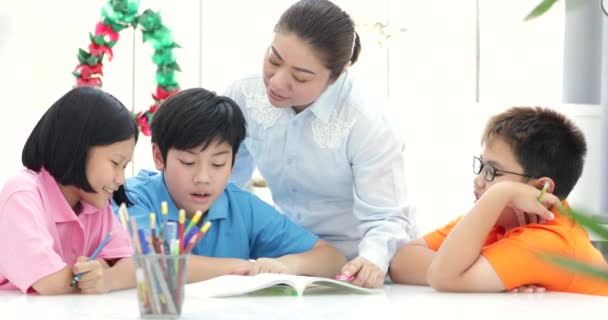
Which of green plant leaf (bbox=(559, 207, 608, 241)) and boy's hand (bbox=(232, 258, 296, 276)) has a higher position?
green plant leaf (bbox=(559, 207, 608, 241))

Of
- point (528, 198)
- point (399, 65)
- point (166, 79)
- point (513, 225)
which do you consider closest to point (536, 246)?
point (528, 198)

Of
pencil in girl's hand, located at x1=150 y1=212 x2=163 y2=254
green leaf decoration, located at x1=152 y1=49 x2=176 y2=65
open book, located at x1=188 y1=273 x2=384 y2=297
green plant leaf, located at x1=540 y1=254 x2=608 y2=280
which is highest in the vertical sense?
green plant leaf, located at x1=540 y1=254 x2=608 y2=280

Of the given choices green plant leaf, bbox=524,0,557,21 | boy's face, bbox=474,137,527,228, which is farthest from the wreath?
green plant leaf, bbox=524,0,557,21

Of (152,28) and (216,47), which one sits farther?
(216,47)

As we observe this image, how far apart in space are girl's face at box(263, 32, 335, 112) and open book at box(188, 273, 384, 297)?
42 cm

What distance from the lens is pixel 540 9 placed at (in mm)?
175

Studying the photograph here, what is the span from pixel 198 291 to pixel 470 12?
327 cm

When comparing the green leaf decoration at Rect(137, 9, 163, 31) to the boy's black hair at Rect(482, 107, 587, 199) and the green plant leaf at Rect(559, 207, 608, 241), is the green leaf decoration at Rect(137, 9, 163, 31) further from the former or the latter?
the green plant leaf at Rect(559, 207, 608, 241)

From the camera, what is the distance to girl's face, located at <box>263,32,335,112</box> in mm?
1730

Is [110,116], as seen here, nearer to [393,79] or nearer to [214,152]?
[214,152]

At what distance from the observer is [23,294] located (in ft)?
4.62

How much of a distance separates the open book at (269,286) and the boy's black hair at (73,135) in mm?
270

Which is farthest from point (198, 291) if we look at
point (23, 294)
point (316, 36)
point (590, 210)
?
point (590, 210)

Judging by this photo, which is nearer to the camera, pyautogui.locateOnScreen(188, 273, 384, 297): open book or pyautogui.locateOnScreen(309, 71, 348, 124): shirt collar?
pyautogui.locateOnScreen(188, 273, 384, 297): open book
